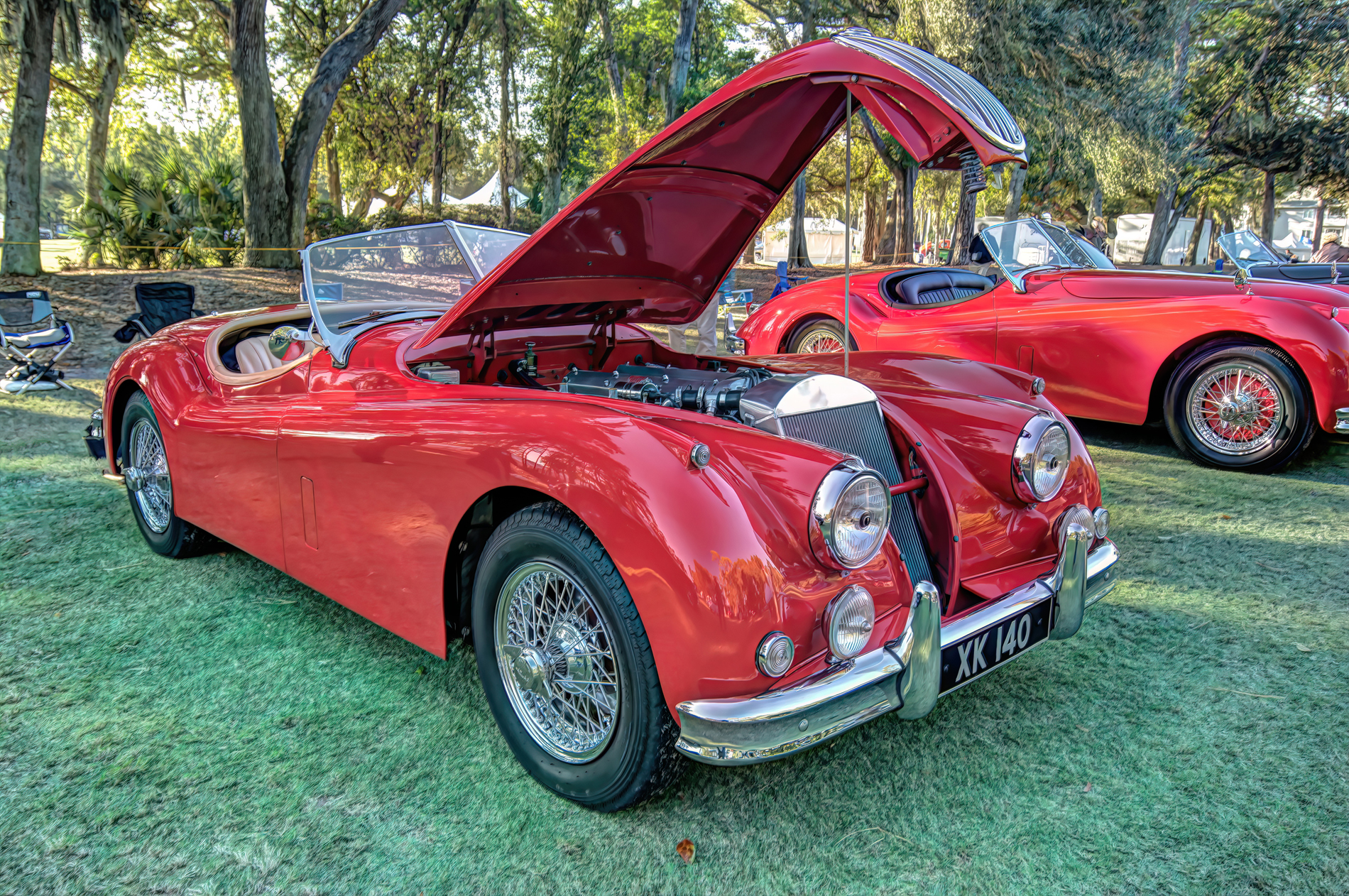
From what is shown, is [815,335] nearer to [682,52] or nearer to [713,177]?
[713,177]

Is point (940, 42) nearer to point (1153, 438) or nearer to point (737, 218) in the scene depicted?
point (1153, 438)

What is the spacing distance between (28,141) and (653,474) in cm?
1346

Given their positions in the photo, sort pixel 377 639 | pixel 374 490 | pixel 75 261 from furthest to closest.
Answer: pixel 75 261 → pixel 377 639 → pixel 374 490

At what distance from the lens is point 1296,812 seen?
1.94 meters

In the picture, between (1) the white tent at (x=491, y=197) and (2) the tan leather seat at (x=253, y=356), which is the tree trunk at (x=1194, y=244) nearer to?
(1) the white tent at (x=491, y=197)

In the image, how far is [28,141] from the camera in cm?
1098

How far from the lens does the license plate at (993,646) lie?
1948mm

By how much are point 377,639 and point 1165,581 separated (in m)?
3.18

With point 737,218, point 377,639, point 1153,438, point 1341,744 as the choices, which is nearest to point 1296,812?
point 1341,744

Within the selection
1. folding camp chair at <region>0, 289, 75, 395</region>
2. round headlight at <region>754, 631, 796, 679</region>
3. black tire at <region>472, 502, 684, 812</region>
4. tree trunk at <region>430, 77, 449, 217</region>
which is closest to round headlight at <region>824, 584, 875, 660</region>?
round headlight at <region>754, 631, 796, 679</region>

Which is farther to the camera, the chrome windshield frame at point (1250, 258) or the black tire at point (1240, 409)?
the chrome windshield frame at point (1250, 258)

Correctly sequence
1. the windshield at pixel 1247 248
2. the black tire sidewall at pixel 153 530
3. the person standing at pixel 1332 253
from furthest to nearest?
the person standing at pixel 1332 253 < the windshield at pixel 1247 248 < the black tire sidewall at pixel 153 530

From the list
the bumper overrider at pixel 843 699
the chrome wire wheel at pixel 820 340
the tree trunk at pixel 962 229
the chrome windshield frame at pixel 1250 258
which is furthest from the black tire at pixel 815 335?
the tree trunk at pixel 962 229

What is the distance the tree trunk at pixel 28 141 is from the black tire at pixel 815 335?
11013 mm
